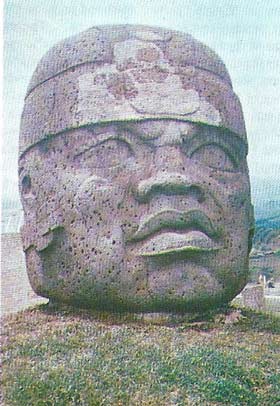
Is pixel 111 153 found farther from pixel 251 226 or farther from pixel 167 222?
pixel 251 226

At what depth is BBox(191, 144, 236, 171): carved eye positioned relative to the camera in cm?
346

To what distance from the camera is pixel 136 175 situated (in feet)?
10.9

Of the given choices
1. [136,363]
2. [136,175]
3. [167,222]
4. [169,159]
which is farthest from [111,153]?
[136,363]

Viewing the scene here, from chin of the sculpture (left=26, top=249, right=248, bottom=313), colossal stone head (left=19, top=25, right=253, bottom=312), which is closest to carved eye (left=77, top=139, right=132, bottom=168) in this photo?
colossal stone head (left=19, top=25, right=253, bottom=312)

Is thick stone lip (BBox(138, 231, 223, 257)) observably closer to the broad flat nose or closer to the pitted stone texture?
the broad flat nose

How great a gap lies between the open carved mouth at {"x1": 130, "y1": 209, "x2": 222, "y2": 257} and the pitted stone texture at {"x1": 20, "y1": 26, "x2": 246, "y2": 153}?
0.44 metres

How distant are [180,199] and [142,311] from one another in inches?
20.0

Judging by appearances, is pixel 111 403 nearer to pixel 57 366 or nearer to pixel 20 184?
pixel 57 366

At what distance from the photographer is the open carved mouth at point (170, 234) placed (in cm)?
324

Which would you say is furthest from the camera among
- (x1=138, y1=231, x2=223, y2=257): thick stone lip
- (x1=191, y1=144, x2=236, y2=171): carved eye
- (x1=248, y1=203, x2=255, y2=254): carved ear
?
(x1=248, y1=203, x2=255, y2=254): carved ear

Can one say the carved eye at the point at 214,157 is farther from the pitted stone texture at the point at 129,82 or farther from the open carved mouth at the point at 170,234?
the open carved mouth at the point at 170,234

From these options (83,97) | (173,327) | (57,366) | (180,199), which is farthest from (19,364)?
(83,97)

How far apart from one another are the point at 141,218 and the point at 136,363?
63 centimetres

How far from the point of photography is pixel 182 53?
11.6 ft
